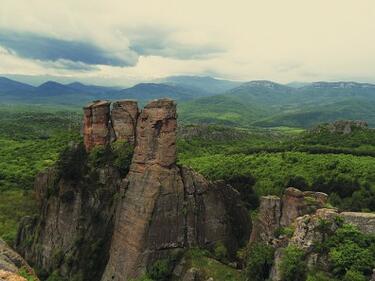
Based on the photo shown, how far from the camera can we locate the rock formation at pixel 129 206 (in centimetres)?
4788

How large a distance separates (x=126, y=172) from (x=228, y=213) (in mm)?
11498

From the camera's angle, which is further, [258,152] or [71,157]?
[258,152]

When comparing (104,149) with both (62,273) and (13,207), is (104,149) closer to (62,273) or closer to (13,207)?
(62,273)

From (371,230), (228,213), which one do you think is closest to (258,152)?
(228,213)

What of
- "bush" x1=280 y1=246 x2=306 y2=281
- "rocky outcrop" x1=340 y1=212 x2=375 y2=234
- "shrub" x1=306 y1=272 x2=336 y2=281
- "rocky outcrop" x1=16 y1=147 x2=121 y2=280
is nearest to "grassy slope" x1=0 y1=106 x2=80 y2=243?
"rocky outcrop" x1=16 y1=147 x2=121 y2=280

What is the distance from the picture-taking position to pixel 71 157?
5688 centimetres

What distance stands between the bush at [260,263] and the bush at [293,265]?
9.11 ft

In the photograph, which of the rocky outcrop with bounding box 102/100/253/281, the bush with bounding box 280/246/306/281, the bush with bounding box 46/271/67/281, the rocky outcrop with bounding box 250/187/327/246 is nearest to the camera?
the bush with bounding box 280/246/306/281

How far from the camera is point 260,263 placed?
35969 millimetres

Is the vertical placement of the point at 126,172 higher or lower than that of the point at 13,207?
higher

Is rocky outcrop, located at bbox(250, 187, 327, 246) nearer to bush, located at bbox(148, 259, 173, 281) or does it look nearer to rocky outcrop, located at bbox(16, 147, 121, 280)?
bush, located at bbox(148, 259, 173, 281)

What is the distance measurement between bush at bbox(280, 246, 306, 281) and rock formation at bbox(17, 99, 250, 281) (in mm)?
16991

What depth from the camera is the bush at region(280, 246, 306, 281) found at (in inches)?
1248

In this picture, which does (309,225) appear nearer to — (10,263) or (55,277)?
(10,263)
